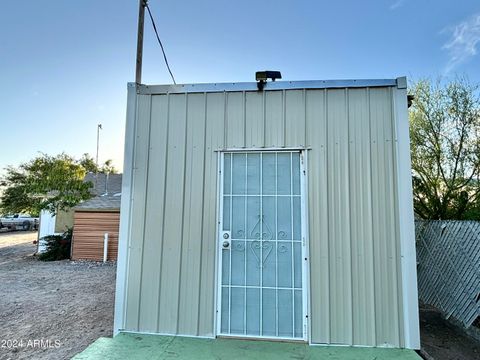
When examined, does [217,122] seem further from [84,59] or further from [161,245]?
[84,59]

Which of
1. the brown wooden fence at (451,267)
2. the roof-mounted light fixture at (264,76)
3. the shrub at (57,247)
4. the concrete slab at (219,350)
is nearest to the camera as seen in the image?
the concrete slab at (219,350)

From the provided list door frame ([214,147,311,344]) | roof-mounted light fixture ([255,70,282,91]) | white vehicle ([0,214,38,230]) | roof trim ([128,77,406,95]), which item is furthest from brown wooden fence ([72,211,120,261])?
white vehicle ([0,214,38,230])

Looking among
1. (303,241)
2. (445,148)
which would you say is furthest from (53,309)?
(445,148)

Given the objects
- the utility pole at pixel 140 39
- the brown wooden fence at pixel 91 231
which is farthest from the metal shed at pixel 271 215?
the brown wooden fence at pixel 91 231

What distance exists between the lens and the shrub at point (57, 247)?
30.7 ft

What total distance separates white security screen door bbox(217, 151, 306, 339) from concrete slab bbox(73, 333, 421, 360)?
166mm

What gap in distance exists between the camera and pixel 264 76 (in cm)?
310

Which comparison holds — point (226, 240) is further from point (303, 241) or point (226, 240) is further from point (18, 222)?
point (18, 222)

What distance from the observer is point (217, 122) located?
315 cm

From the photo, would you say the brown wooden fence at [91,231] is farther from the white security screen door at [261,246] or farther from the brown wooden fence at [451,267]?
the brown wooden fence at [451,267]

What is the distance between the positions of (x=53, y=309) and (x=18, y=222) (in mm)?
20316

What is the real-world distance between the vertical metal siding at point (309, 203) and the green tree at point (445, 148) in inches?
166

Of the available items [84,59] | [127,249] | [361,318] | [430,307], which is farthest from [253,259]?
[84,59]

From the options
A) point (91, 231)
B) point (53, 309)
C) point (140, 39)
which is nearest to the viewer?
point (140, 39)
